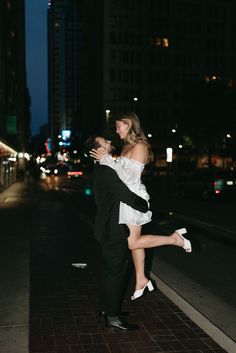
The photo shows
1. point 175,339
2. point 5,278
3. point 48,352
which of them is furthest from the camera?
point 5,278

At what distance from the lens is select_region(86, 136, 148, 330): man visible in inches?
160

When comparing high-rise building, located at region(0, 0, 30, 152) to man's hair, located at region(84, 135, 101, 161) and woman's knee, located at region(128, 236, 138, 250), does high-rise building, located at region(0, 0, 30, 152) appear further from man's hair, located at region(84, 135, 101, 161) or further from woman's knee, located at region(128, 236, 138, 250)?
woman's knee, located at region(128, 236, 138, 250)

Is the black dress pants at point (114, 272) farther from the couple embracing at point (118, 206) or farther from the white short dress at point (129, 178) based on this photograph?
the white short dress at point (129, 178)

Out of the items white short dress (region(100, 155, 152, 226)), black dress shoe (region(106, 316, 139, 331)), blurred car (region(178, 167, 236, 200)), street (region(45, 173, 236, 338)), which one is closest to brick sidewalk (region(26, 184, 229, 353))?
black dress shoe (region(106, 316, 139, 331))

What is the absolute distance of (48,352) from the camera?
382cm

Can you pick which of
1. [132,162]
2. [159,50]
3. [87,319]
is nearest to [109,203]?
[132,162]

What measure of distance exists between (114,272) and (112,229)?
415 millimetres

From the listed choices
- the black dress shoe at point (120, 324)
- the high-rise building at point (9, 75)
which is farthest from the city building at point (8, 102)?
the black dress shoe at point (120, 324)

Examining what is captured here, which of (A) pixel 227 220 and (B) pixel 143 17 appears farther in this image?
(B) pixel 143 17

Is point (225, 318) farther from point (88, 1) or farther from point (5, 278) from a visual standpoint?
point (88, 1)

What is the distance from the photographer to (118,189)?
4051 mm

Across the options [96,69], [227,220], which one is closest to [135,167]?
[227,220]

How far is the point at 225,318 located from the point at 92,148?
7.74ft

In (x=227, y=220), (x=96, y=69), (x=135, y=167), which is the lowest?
(x=227, y=220)
